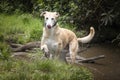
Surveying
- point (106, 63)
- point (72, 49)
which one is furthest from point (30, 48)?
point (106, 63)

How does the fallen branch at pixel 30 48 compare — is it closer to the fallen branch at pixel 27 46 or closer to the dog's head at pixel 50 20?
the fallen branch at pixel 27 46

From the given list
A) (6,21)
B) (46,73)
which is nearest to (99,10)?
(6,21)

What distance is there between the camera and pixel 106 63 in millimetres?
10609

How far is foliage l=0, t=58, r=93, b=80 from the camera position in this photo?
6.76 metres

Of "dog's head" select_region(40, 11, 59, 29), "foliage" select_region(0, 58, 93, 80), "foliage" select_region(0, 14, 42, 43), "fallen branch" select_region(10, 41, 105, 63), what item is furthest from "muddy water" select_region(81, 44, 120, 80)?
"foliage" select_region(0, 14, 42, 43)

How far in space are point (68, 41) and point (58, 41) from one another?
641 mm

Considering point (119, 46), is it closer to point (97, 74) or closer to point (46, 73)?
point (97, 74)

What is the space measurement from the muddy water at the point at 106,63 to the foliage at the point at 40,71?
4.67 feet

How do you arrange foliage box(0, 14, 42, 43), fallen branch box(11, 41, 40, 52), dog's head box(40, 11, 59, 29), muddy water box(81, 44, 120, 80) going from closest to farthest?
dog's head box(40, 11, 59, 29) < muddy water box(81, 44, 120, 80) < fallen branch box(11, 41, 40, 52) < foliage box(0, 14, 42, 43)

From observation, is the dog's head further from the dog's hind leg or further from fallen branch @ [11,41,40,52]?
fallen branch @ [11,41,40,52]

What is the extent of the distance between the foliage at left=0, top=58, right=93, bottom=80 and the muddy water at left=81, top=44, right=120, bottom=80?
4.67ft

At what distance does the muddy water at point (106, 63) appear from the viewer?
9236 mm

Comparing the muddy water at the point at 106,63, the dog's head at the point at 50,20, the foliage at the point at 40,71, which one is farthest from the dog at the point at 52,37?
the muddy water at the point at 106,63

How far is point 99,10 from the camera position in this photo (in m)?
12.0
